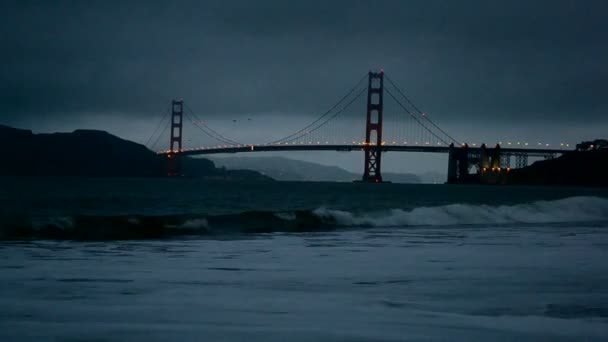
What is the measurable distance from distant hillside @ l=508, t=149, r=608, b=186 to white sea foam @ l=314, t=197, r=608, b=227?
49.2 meters

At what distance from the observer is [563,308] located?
388 centimetres

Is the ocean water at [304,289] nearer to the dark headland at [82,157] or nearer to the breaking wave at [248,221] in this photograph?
the breaking wave at [248,221]

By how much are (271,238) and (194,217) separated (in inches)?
130

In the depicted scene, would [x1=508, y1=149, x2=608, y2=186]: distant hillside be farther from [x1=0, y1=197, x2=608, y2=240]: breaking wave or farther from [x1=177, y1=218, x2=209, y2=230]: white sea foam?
[x1=177, y1=218, x2=209, y2=230]: white sea foam

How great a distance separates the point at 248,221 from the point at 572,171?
63370 millimetres

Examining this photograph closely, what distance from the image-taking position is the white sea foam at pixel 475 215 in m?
14.5

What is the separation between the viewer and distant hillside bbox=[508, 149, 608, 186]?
2739 inches

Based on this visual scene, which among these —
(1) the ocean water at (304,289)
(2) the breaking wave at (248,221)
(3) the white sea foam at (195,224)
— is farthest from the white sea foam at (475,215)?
(1) the ocean water at (304,289)

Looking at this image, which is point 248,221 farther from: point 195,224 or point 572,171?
point 572,171

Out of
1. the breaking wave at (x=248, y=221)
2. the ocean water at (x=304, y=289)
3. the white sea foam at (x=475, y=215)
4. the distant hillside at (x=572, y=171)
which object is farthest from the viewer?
the distant hillside at (x=572, y=171)

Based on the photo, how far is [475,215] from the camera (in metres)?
16.6

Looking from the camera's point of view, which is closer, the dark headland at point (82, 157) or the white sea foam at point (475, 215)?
the white sea foam at point (475, 215)

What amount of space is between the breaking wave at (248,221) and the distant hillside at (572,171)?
5313cm

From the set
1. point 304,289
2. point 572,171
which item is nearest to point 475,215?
point 304,289
